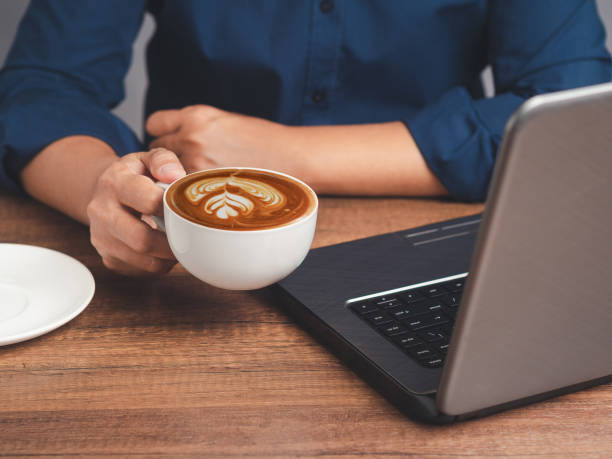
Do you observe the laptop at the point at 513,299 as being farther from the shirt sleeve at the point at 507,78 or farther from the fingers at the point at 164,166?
the shirt sleeve at the point at 507,78

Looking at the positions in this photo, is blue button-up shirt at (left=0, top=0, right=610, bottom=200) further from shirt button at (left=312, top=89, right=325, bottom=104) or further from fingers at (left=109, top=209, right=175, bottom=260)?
fingers at (left=109, top=209, right=175, bottom=260)

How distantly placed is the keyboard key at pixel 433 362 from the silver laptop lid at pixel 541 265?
5 cm

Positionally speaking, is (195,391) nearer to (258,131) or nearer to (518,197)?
(518,197)

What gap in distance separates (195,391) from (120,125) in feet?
1.87

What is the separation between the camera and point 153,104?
124cm

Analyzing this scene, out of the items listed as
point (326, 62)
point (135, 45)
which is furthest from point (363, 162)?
point (135, 45)

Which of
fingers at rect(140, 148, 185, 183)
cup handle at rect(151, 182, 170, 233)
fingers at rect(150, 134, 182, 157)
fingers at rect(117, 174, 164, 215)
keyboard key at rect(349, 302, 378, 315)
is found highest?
fingers at rect(140, 148, 185, 183)

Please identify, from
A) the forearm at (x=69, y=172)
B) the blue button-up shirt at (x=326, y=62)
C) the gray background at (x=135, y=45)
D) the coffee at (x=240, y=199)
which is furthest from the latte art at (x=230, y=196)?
the gray background at (x=135, y=45)

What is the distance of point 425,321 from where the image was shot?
1.70 ft

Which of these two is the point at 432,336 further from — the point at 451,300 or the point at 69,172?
the point at 69,172

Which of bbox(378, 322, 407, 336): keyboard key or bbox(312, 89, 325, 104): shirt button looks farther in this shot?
bbox(312, 89, 325, 104): shirt button

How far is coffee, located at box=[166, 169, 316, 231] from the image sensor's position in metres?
0.49

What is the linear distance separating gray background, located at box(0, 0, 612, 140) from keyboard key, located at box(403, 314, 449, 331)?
62.6 inches

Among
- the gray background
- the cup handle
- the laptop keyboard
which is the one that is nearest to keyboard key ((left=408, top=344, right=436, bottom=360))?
the laptop keyboard
